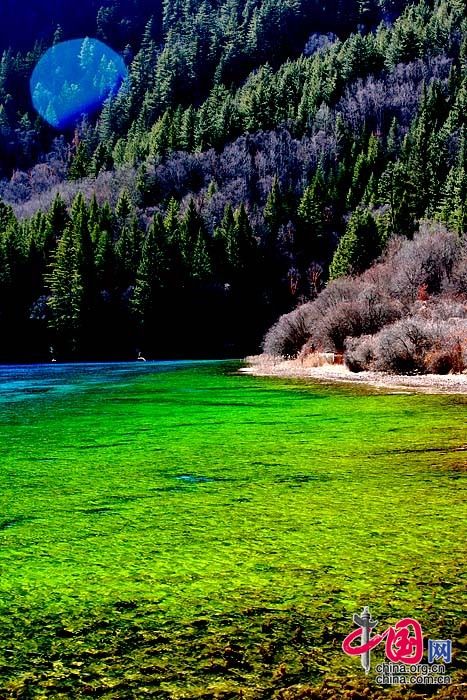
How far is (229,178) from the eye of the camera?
9331 centimetres

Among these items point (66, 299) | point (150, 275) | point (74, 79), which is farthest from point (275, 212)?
point (74, 79)

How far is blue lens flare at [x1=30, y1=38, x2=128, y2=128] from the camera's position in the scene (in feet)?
518

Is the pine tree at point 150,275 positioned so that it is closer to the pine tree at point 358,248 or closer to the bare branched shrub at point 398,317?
the pine tree at point 358,248

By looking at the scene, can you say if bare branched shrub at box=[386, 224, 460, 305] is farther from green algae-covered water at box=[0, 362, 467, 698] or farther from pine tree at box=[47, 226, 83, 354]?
green algae-covered water at box=[0, 362, 467, 698]

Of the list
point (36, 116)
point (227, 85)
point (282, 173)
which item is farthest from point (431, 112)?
point (36, 116)

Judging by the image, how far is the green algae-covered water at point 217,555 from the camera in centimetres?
303

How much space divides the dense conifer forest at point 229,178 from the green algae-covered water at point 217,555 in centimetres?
4917

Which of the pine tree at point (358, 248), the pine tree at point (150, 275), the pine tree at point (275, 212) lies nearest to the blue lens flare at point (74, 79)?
the pine tree at point (275, 212)

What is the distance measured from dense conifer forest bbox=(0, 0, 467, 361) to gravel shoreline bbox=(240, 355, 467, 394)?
29325mm

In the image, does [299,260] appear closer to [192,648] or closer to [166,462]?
[166,462]

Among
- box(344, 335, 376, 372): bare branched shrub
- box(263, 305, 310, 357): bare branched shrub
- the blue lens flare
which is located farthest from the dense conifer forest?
box(344, 335, 376, 372): bare branched shrub

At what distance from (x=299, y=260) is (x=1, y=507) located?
71.3 m

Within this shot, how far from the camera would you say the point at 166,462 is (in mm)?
8109

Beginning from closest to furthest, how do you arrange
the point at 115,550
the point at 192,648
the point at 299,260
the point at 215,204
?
the point at 192,648 < the point at 115,550 < the point at 299,260 < the point at 215,204
